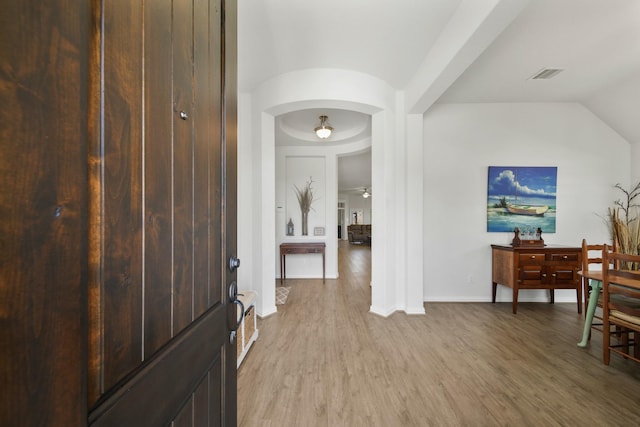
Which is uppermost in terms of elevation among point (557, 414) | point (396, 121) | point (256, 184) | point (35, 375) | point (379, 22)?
point (379, 22)

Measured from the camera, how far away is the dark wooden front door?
0.32m

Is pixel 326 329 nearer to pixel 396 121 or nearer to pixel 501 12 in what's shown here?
pixel 396 121

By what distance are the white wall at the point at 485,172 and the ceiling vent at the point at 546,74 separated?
2.07 feet

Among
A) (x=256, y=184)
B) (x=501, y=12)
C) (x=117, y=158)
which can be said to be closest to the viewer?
(x=117, y=158)

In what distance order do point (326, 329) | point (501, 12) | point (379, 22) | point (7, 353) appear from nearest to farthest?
1. point (7, 353)
2. point (501, 12)
3. point (379, 22)
4. point (326, 329)

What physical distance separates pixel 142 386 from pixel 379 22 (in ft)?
8.68

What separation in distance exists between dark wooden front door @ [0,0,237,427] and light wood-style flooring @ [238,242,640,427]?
1.15m

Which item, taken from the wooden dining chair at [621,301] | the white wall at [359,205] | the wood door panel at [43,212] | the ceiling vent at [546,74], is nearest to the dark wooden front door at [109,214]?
the wood door panel at [43,212]

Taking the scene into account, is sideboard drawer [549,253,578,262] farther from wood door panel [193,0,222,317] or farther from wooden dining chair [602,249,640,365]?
wood door panel [193,0,222,317]

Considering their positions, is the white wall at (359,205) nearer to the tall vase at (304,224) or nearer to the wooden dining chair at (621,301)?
the tall vase at (304,224)

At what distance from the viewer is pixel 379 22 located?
6.85 feet

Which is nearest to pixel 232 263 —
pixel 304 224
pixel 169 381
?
pixel 169 381

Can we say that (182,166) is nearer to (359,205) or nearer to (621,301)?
(621,301)

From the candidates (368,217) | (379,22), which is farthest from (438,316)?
(368,217)
